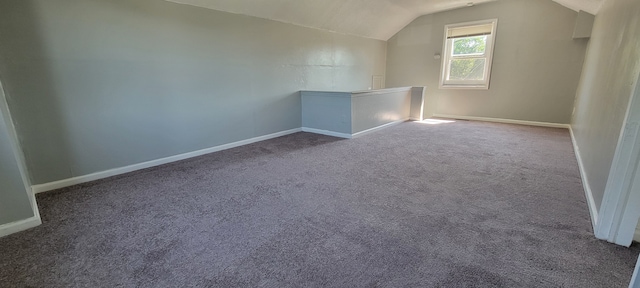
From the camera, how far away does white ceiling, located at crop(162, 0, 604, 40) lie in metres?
3.95

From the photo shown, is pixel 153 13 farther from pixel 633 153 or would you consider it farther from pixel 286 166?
pixel 633 153

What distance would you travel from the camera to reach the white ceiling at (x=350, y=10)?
395cm

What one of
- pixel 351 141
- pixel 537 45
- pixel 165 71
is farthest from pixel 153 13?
pixel 537 45

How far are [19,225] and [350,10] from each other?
5.44 meters

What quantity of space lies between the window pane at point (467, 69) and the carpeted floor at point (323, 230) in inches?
139

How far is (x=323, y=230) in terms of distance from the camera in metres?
1.89

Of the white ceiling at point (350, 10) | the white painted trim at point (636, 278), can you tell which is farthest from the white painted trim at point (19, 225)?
the white painted trim at point (636, 278)

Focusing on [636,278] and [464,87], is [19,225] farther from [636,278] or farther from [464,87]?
[464,87]

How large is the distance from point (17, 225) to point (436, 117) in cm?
740

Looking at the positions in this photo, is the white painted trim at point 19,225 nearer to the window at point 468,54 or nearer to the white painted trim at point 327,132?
the white painted trim at point 327,132

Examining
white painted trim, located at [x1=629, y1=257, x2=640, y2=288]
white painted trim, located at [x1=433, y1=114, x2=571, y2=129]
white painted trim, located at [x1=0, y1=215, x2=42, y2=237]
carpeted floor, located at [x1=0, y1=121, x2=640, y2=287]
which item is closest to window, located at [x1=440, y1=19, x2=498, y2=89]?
white painted trim, located at [x1=433, y1=114, x2=571, y2=129]

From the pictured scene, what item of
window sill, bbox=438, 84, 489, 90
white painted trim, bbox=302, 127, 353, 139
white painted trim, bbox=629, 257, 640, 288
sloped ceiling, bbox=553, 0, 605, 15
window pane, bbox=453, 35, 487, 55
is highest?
sloped ceiling, bbox=553, 0, 605, 15

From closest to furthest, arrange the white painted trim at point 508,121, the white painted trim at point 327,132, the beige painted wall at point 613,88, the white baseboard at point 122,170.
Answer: the beige painted wall at point 613,88
the white baseboard at point 122,170
the white painted trim at point 327,132
the white painted trim at point 508,121

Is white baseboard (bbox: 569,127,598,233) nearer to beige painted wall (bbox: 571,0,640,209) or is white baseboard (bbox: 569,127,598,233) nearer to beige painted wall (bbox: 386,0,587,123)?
beige painted wall (bbox: 571,0,640,209)
